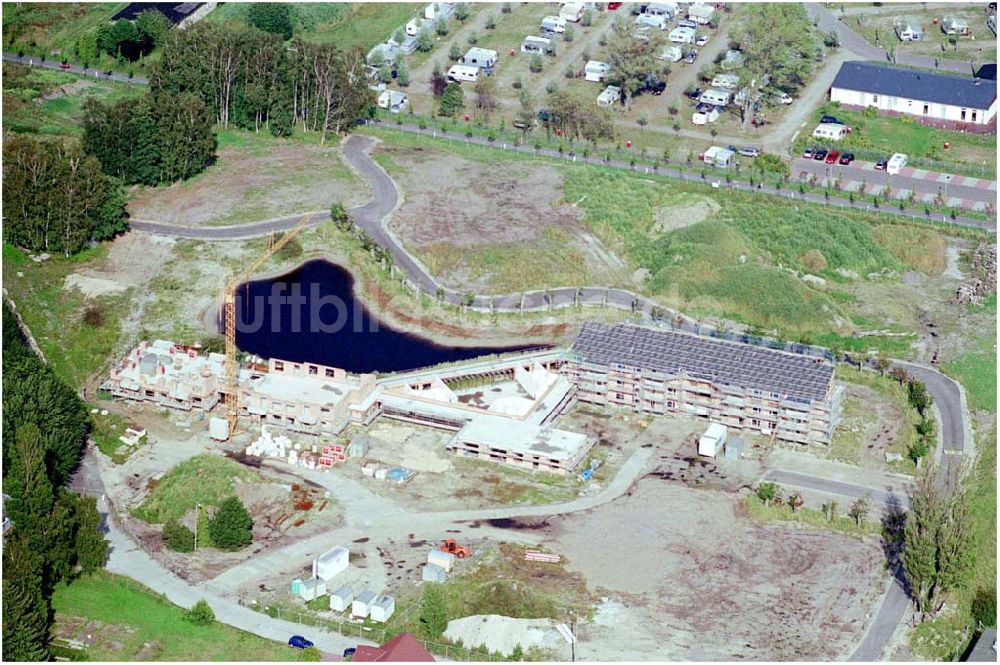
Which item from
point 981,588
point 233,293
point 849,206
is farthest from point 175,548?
point 849,206

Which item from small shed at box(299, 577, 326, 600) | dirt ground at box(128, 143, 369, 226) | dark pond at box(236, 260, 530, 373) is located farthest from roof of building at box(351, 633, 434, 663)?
dirt ground at box(128, 143, 369, 226)

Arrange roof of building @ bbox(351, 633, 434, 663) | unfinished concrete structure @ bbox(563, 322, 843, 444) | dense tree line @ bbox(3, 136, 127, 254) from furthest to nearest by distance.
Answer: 1. dense tree line @ bbox(3, 136, 127, 254)
2. unfinished concrete structure @ bbox(563, 322, 843, 444)
3. roof of building @ bbox(351, 633, 434, 663)

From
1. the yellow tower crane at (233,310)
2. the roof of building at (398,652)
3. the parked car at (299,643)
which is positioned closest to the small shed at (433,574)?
the roof of building at (398,652)

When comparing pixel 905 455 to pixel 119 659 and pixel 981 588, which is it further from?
pixel 119 659

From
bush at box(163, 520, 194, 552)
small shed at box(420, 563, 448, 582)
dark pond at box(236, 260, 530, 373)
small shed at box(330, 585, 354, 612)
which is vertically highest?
small shed at box(420, 563, 448, 582)

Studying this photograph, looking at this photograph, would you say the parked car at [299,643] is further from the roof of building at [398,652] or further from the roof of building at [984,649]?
the roof of building at [984,649]

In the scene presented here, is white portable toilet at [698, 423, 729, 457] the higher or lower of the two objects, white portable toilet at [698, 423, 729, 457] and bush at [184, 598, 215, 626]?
the higher

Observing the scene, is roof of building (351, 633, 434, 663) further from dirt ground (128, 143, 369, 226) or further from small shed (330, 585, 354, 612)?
dirt ground (128, 143, 369, 226)

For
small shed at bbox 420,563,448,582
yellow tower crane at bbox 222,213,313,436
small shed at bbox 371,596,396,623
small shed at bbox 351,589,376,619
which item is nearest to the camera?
small shed at bbox 371,596,396,623
